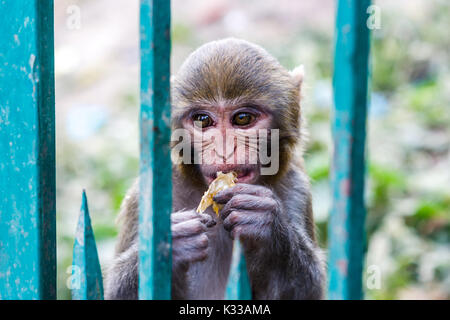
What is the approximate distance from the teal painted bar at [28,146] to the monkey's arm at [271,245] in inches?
32.5

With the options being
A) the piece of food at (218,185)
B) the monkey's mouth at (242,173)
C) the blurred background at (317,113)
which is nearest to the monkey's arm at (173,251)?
the piece of food at (218,185)

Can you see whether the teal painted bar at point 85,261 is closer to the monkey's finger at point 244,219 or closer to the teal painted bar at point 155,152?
the teal painted bar at point 155,152

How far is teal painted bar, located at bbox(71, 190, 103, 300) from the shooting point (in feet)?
5.30

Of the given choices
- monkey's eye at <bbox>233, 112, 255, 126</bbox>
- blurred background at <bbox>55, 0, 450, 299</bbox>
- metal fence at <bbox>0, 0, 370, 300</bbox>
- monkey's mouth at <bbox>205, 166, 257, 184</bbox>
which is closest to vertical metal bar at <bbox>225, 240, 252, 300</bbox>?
metal fence at <bbox>0, 0, 370, 300</bbox>

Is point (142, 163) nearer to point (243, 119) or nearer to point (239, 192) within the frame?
point (239, 192)

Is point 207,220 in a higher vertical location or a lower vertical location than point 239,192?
lower

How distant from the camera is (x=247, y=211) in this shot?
242cm

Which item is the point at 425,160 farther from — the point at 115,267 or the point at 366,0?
the point at 366,0

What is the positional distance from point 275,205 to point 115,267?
0.98m

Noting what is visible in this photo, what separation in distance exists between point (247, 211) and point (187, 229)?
0.35m

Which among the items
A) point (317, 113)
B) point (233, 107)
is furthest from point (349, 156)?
point (317, 113)

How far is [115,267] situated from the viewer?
2988 millimetres

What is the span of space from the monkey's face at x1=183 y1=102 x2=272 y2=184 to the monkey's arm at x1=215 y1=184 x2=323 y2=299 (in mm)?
273
